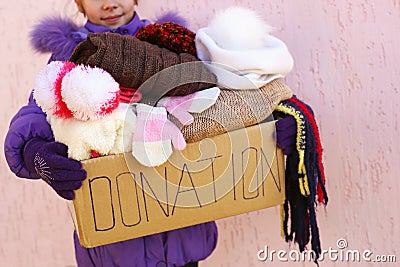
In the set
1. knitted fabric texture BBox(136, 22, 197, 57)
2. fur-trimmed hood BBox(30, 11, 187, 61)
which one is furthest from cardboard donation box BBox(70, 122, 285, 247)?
fur-trimmed hood BBox(30, 11, 187, 61)

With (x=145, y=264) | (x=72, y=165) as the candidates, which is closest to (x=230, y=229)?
(x=145, y=264)

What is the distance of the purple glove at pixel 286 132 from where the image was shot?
0.94m

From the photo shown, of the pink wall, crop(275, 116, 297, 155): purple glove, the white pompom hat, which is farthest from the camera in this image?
the pink wall

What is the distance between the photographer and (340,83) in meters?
1.24

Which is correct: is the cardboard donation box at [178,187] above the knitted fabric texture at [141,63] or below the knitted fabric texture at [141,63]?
below

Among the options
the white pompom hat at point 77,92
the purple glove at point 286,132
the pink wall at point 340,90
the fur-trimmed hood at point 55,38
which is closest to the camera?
the white pompom hat at point 77,92

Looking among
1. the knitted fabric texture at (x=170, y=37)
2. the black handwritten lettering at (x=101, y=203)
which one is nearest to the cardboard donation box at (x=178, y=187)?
the black handwritten lettering at (x=101, y=203)

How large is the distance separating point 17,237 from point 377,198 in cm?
85

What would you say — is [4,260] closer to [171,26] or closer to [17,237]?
[17,237]

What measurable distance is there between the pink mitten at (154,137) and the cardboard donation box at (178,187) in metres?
0.01

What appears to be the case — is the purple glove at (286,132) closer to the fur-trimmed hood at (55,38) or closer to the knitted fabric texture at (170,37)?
the knitted fabric texture at (170,37)

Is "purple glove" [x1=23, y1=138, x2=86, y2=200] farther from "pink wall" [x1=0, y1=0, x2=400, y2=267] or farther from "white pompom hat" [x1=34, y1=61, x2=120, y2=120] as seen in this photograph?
"pink wall" [x1=0, y1=0, x2=400, y2=267]

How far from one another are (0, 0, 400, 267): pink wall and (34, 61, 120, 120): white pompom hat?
1.56ft

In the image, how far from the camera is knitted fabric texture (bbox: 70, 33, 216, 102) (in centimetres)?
88
